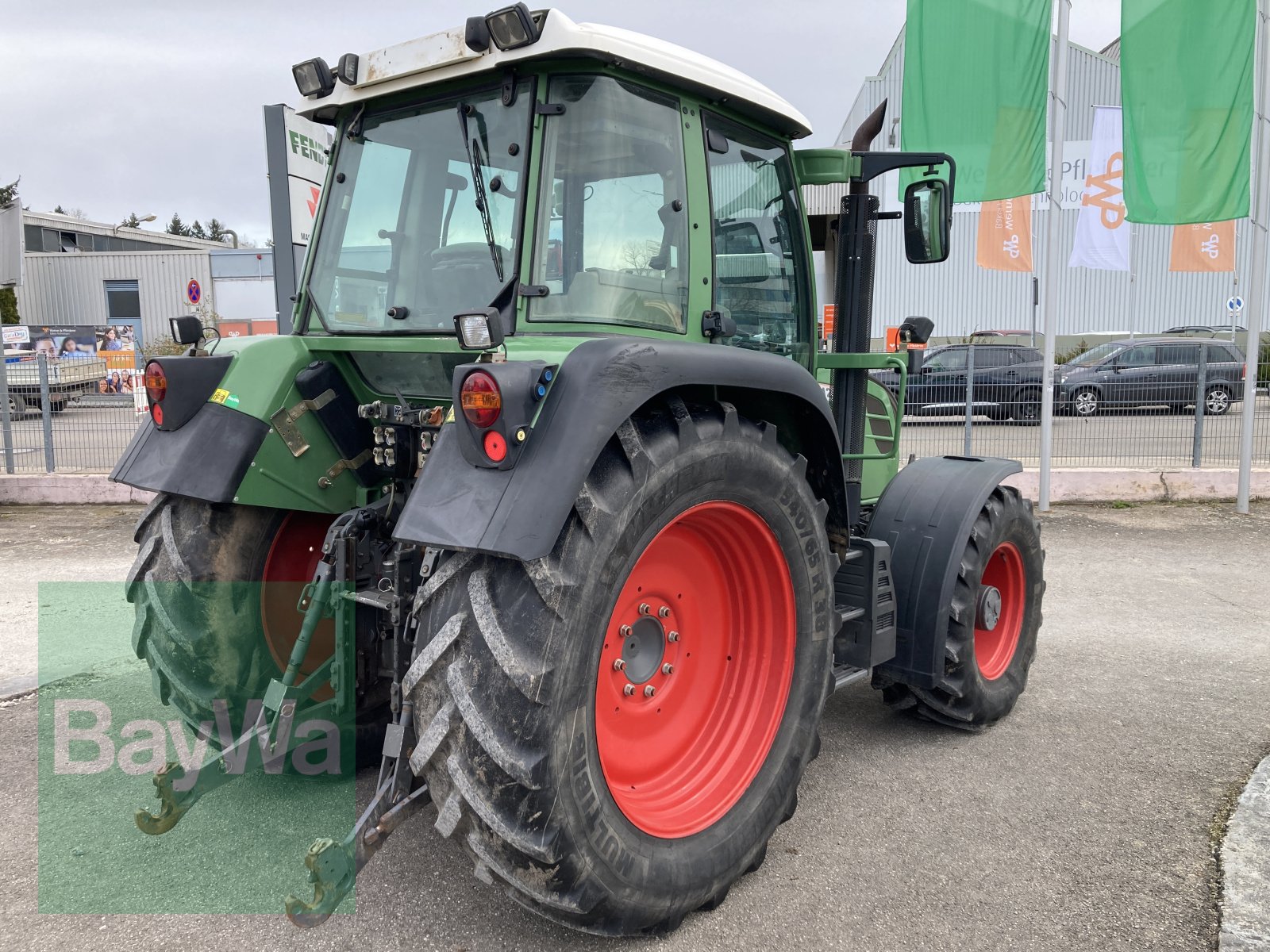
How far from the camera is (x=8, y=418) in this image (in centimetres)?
980

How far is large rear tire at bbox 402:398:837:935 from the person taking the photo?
213 cm

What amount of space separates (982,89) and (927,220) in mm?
6300

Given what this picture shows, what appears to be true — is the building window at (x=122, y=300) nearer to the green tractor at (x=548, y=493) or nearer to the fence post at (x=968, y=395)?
the fence post at (x=968, y=395)

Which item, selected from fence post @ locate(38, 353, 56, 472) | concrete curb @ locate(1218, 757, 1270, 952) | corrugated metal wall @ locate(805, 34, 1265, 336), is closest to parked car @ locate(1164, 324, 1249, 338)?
corrugated metal wall @ locate(805, 34, 1265, 336)

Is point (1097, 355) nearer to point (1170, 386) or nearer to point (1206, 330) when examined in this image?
point (1170, 386)

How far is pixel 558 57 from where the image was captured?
2.63 m

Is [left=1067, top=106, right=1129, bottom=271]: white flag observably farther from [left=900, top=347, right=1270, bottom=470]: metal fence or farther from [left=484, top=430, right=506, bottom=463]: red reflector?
[left=484, top=430, right=506, bottom=463]: red reflector

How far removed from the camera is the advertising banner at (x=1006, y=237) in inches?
482

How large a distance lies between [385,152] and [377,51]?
0.32 m

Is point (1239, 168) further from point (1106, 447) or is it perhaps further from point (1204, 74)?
point (1106, 447)

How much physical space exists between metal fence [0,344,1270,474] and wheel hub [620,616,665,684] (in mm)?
6859

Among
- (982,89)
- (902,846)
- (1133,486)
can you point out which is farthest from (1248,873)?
(982,89)

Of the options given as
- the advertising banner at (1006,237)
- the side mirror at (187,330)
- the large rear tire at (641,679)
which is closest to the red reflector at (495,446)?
the large rear tire at (641,679)

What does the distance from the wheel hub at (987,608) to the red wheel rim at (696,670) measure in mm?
1306
